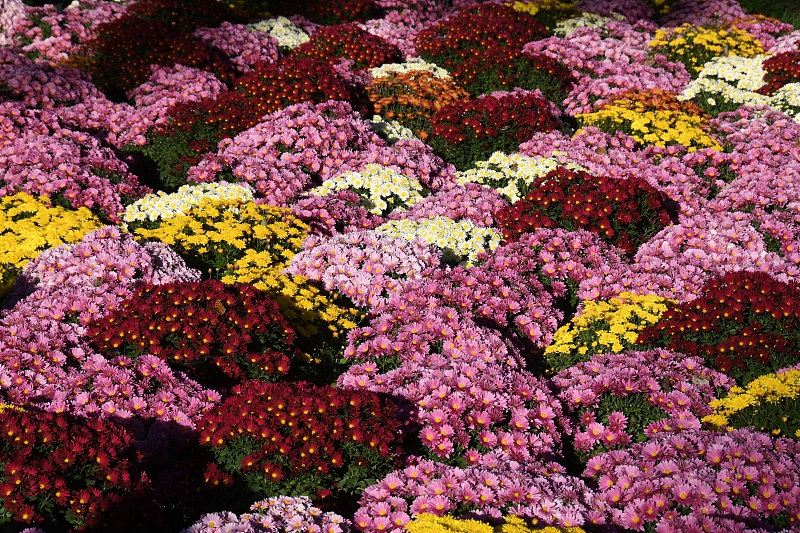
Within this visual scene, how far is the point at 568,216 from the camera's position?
28.7 ft

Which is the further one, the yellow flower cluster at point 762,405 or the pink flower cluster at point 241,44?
the pink flower cluster at point 241,44

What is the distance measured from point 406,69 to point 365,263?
716cm

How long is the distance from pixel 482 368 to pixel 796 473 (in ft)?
7.88

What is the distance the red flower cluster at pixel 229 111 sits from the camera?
10.4 metres

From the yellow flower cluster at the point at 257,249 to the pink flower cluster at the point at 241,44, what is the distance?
277 inches

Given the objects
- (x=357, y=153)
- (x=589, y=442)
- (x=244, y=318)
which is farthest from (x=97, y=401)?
(x=357, y=153)

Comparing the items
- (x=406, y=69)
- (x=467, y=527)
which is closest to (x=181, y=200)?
(x=467, y=527)

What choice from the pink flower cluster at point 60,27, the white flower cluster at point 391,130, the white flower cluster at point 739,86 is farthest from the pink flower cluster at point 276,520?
the pink flower cluster at point 60,27

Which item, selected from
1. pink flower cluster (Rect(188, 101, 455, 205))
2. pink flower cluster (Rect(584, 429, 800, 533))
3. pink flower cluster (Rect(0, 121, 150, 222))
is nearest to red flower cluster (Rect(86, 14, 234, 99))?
pink flower cluster (Rect(0, 121, 150, 222))

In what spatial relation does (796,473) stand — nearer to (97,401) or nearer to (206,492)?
(206,492)

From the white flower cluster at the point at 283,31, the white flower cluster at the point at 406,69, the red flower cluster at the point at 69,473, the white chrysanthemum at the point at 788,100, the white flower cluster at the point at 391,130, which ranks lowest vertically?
the white flower cluster at the point at 283,31

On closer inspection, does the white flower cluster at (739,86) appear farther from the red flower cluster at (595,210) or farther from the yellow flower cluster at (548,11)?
the red flower cluster at (595,210)

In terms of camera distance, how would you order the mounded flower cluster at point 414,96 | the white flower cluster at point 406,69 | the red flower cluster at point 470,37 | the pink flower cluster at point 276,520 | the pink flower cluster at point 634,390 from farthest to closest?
1. the red flower cluster at point 470,37
2. the white flower cluster at point 406,69
3. the mounded flower cluster at point 414,96
4. the pink flower cluster at point 634,390
5. the pink flower cluster at point 276,520

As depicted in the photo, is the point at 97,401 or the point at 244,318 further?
the point at 244,318
